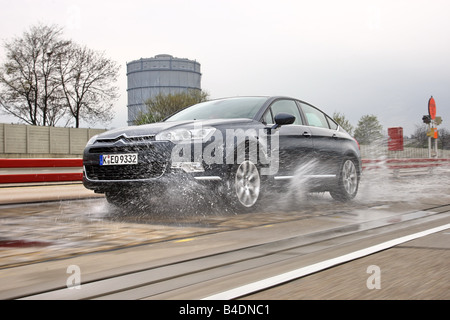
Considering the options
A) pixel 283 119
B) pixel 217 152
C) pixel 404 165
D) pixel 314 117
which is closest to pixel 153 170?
pixel 217 152

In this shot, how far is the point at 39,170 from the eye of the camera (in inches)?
418

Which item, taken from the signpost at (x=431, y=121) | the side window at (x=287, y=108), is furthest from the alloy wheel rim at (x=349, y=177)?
the signpost at (x=431, y=121)

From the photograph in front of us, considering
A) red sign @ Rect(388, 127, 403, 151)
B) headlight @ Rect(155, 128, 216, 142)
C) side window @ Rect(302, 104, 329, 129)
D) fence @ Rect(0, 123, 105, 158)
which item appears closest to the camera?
headlight @ Rect(155, 128, 216, 142)

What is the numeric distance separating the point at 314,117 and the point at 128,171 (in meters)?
3.53

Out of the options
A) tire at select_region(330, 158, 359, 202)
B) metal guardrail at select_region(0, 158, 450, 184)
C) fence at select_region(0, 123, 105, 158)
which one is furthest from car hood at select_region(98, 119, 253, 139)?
fence at select_region(0, 123, 105, 158)

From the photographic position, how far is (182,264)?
3873 mm

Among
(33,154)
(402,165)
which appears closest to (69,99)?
(33,154)

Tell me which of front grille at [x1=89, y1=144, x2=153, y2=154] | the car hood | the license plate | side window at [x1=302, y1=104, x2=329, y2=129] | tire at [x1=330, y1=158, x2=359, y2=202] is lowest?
tire at [x1=330, y1=158, x2=359, y2=202]

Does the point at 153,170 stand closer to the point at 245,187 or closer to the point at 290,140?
the point at 245,187

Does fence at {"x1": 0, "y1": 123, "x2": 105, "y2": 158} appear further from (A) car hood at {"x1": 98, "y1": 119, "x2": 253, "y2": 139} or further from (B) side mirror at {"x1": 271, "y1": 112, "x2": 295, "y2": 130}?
(B) side mirror at {"x1": 271, "y1": 112, "x2": 295, "y2": 130}

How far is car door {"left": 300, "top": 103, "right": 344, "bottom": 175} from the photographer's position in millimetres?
8375

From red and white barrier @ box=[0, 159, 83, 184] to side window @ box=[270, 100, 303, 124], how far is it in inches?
202

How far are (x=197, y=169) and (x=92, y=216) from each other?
1.47m

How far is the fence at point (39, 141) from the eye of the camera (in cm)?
3262
